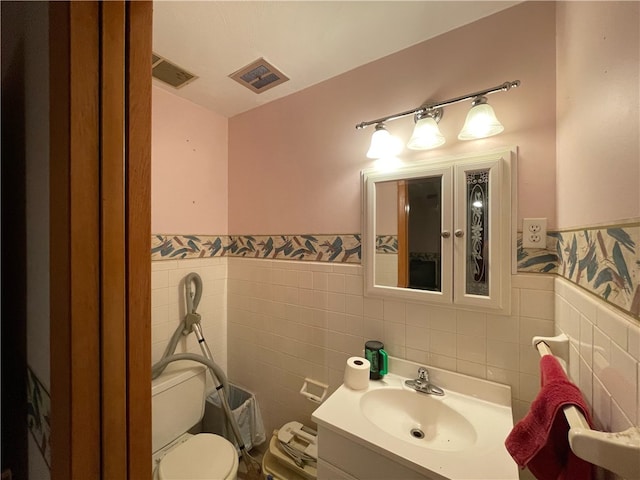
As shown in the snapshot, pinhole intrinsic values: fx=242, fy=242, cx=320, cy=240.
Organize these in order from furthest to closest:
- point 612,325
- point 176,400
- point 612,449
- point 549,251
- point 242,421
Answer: point 242,421, point 176,400, point 549,251, point 612,325, point 612,449

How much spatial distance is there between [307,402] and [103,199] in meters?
1.44

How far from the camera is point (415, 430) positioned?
37.8 inches

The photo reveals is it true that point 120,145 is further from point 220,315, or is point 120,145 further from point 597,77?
point 220,315

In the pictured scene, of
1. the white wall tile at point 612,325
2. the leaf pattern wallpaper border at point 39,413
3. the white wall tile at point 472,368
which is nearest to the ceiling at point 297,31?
the white wall tile at point 612,325

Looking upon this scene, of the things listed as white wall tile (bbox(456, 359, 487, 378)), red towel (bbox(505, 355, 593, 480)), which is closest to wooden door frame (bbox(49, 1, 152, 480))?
red towel (bbox(505, 355, 593, 480))

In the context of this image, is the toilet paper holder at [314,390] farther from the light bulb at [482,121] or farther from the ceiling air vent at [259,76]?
the ceiling air vent at [259,76]

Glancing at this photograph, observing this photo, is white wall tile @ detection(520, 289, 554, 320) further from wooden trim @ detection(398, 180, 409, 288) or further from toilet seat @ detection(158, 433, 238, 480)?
toilet seat @ detection(158, 433, 238, 480)

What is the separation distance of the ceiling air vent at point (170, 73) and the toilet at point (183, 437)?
1571 mm

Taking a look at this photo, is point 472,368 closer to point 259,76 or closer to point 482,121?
point 482,121

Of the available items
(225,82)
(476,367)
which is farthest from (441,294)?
(225,82)

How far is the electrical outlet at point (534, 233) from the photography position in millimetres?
860

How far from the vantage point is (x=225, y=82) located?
1.37m

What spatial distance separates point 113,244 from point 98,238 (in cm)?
2

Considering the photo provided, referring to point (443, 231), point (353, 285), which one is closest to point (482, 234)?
point (443, 231)
